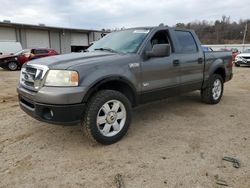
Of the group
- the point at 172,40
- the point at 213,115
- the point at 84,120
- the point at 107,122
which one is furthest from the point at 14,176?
the point at 213,115

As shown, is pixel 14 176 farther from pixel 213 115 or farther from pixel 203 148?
pixel 213 115

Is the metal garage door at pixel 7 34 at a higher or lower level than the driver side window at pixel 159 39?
higher

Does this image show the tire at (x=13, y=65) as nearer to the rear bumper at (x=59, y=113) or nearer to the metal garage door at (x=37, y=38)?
the metal garage door at (x=37, y=38)

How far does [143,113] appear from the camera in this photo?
5.34m

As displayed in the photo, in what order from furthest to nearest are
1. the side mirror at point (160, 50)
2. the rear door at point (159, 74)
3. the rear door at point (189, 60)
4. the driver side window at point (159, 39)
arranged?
the rear door at point (189, 60), the driver side window at point (159, 39), the rear door at point (159, 74), the side mirror at point (160, 50)

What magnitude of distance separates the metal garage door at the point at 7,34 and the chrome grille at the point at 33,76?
86.3ft

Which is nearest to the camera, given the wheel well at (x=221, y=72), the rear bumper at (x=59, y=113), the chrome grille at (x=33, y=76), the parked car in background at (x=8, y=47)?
the rear bumper at (x=59, y=113)

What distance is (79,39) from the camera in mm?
34344

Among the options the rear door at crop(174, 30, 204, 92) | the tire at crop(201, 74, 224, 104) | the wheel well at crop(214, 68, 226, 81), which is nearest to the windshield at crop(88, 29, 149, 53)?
the rear door at crop(174, 30, 204, 92)

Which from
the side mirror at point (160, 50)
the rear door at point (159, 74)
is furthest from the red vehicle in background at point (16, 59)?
the side mirror at point (160, 50)

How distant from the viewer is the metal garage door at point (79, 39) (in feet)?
110

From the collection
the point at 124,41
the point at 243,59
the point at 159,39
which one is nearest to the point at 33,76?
the point at 124,41

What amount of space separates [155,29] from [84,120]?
86.7 inches

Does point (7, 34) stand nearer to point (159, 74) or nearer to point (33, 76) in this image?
point (33, 76)
